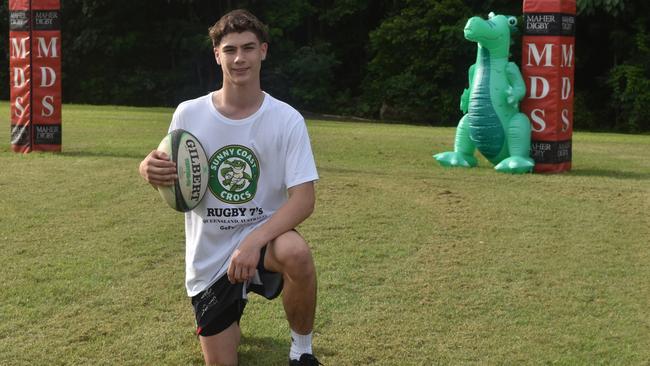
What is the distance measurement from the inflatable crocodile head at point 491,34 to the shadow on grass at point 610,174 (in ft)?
5.39

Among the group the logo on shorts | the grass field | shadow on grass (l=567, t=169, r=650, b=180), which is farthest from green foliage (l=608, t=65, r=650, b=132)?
the logo on shorts

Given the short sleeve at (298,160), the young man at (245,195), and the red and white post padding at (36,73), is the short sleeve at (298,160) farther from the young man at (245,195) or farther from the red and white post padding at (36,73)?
the red and white post padding at (36,73)

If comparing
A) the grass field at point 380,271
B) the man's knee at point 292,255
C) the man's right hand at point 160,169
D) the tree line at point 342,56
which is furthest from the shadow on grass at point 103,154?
the tree line at point 342,56

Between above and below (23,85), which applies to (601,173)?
below

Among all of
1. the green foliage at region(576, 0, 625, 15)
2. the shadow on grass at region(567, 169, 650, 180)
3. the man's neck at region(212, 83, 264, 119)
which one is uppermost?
the green foliage at region(576, 0, 625, 15)

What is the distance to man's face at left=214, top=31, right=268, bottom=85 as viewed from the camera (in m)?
3.97

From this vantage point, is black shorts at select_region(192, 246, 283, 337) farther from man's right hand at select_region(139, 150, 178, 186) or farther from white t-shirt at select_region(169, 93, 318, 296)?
man's right hand at select_region(139, 150, 178, 186)

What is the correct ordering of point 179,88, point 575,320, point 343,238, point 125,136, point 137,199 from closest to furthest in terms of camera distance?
point 575,320, point 343,238, point 137,199, point 125,136, point 179,88

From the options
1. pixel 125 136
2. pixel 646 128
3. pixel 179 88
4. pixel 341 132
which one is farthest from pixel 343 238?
pixel 179 88

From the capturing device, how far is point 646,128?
2670 centimetres

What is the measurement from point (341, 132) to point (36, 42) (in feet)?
20.9

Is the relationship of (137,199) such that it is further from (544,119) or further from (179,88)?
Result: (179,88)

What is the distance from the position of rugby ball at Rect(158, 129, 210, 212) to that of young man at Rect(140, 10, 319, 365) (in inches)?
1.5

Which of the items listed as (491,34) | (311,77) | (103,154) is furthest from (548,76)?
(311,77)
